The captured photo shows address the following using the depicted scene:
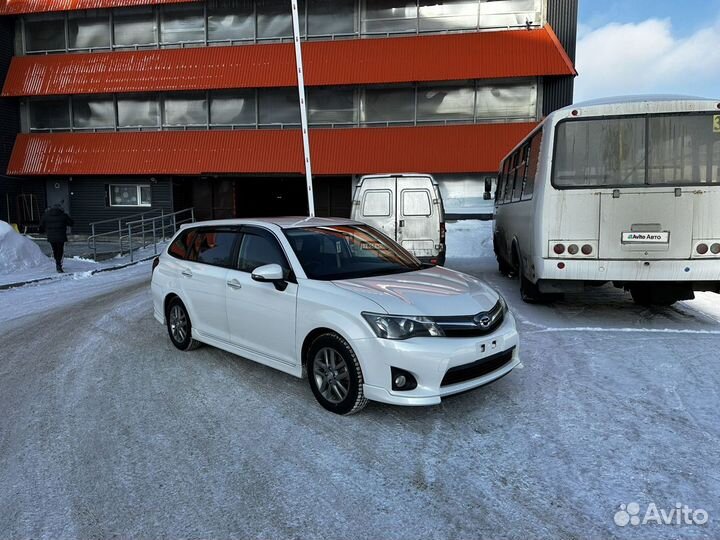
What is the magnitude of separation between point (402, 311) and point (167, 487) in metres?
1.95

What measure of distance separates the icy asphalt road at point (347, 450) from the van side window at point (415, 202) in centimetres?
468

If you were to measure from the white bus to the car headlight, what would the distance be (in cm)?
377

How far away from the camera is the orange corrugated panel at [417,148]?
1973 cm

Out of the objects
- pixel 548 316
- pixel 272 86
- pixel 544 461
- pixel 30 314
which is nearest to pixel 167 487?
pixel 544 461

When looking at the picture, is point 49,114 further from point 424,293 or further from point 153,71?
point 424,293

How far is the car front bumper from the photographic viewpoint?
385 centimetres

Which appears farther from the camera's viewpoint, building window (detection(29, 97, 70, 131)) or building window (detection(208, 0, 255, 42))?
building window (detection(29, 97, 70, 131))

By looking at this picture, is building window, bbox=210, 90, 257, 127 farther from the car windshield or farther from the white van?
the car windshield

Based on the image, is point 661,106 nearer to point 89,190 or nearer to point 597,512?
point 597,512

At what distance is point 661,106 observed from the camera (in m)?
6.75

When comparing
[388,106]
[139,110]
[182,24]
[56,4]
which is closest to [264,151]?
[388,106]

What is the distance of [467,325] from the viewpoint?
4.05 metres

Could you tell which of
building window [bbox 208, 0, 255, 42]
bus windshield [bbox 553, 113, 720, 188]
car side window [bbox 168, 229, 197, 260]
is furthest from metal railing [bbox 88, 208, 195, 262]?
bus windshield [bbox 553, 113, 720, 188]

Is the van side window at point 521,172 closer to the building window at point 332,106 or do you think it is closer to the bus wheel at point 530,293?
the bus wheel at point 530,293
